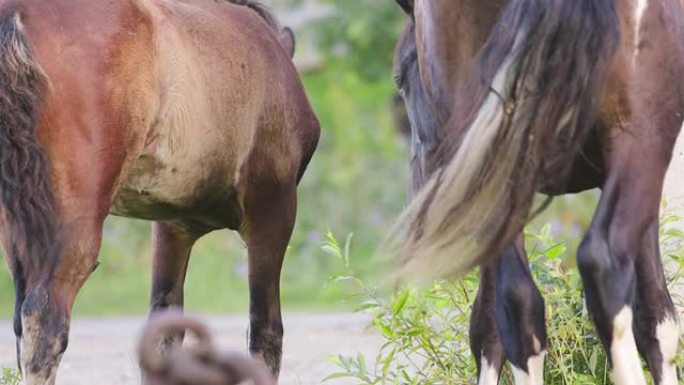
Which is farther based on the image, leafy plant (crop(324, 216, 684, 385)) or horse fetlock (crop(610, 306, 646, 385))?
leafy plant (crop(324, 216, 684, 385))

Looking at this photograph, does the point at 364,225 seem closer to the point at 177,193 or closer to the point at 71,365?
the point at 71,365

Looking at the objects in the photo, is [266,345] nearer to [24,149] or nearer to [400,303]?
[400,303]

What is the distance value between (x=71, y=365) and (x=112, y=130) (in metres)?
3.30

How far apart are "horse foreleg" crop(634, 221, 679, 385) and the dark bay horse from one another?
62.4 inches

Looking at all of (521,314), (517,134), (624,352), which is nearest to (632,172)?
(517,134)

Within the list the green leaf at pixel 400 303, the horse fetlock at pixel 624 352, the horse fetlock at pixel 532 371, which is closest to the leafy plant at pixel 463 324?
the green leaf at pixel 400 303

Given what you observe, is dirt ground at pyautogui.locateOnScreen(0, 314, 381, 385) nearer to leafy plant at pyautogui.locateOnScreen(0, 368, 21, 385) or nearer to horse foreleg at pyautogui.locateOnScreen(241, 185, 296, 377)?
horse foreleg at pyautogui.locateOnScreen(241, 185, 296, 377)

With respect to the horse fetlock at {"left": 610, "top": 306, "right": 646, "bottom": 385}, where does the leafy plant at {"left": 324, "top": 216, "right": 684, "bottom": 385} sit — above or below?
below

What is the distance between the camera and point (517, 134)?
4.10 m

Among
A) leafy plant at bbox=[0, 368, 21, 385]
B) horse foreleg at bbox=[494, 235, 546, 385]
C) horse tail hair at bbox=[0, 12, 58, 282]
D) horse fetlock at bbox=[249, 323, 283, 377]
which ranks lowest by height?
leafy plant at bbox=[0, 368, 21, 385]

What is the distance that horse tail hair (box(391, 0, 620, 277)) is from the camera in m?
4.08

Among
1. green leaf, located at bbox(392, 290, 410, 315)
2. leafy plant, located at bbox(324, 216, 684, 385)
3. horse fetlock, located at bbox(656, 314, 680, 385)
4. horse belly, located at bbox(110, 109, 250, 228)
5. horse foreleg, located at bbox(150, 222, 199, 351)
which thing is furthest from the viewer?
horse foreleg, located at bbox(150, 222, 199, 351)

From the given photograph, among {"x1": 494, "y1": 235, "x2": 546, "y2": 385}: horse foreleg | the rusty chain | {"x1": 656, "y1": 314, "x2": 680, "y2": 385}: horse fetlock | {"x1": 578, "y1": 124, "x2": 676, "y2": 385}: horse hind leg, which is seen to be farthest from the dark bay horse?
the rusty chain

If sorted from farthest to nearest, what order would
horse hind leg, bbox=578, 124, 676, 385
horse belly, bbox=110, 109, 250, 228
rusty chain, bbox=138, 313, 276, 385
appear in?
horse belly, bbox=110, 109, 250, 228 → horse hind leg, bbox=578, 124, 676, 385 → rusty chain, bbox=138, 313, 276, 385
